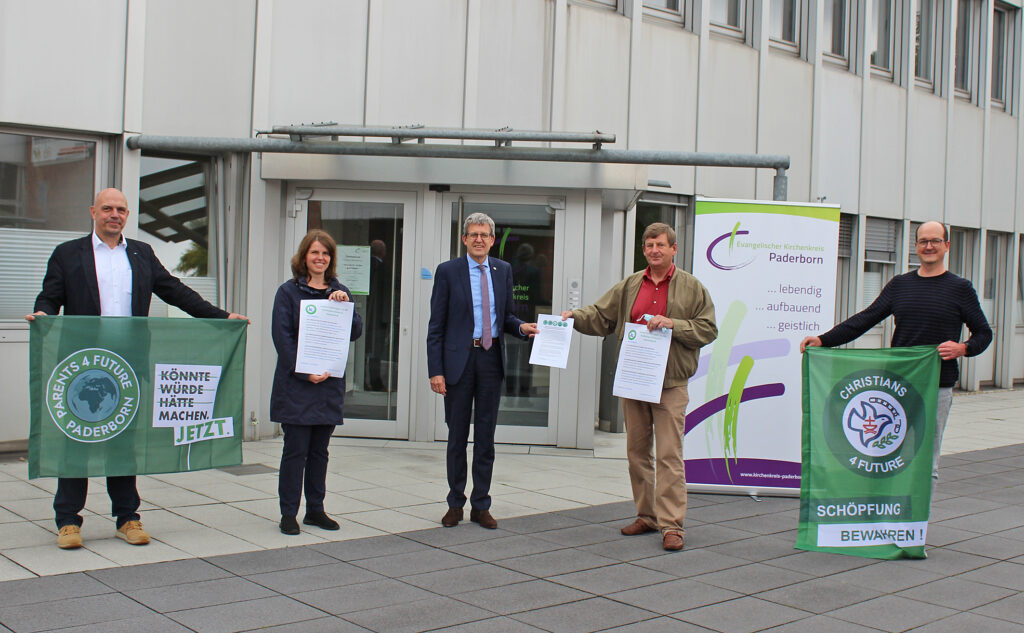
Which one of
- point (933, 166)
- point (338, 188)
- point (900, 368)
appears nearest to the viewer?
point (900, 368)

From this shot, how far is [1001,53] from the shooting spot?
17797 millimetres

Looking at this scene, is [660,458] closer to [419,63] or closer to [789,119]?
[419,63]

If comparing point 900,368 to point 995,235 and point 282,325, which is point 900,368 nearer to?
point 282,325

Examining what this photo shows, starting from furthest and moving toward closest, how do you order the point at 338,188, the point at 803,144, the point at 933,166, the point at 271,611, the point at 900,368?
the point at 933,166, the point at 803,144, the point at 338,188, the point at 900,368, the point at 271,611

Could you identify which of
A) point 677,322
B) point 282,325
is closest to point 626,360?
point 677,322

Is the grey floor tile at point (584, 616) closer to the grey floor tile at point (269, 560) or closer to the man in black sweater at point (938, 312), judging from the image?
the grey floor tile at point (269, 560)

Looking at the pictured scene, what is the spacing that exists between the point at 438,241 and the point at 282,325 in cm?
373

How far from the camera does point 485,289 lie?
6168 millimetres

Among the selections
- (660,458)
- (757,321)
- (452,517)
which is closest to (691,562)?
(660,458)

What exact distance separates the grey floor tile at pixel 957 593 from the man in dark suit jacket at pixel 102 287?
159 inches

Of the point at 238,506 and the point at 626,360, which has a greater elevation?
the point at 626,360

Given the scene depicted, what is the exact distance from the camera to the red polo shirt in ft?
20.0

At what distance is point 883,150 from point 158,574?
12570 mm

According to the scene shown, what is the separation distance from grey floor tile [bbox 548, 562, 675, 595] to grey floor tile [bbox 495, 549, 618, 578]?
0.07m
